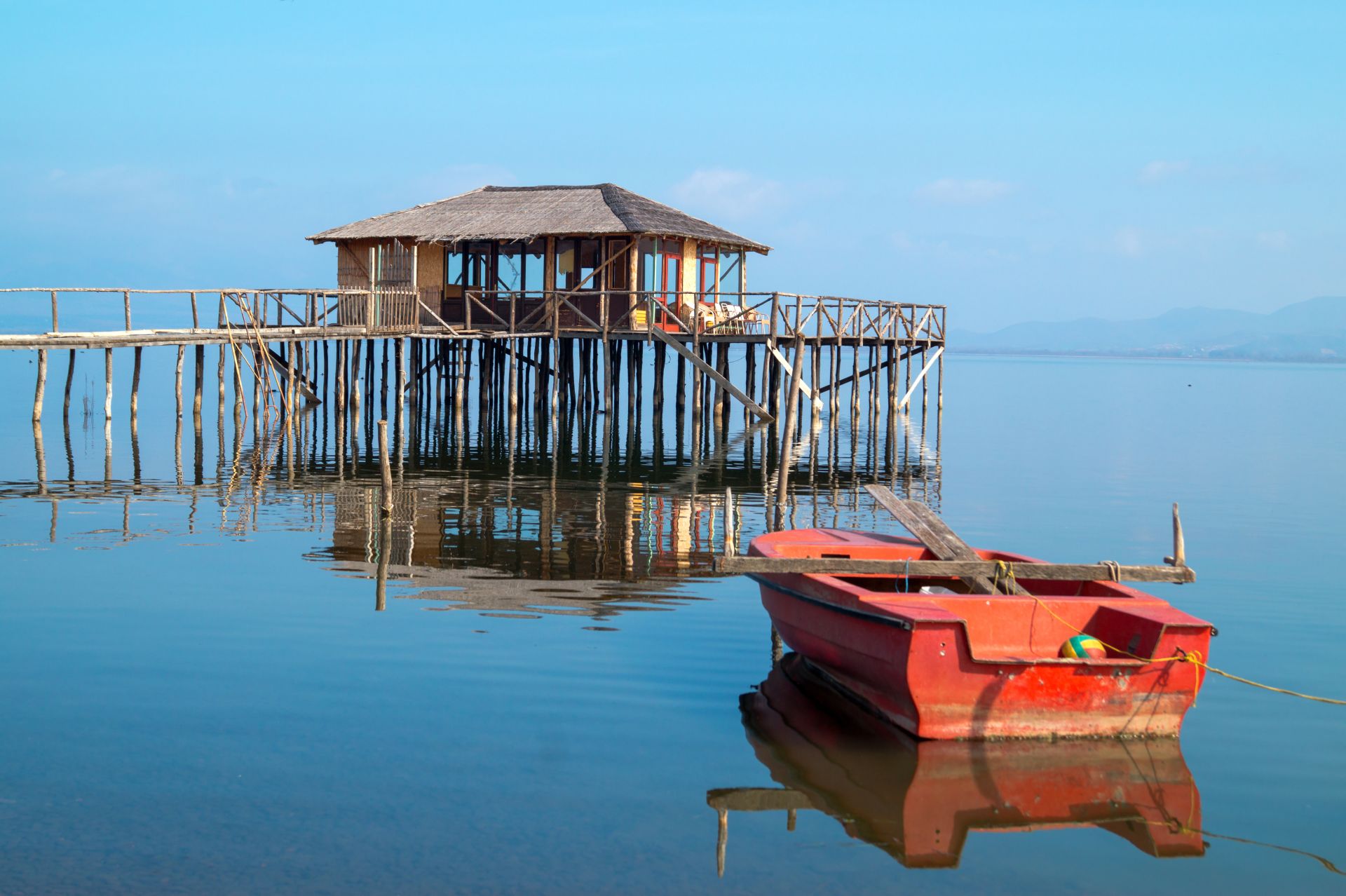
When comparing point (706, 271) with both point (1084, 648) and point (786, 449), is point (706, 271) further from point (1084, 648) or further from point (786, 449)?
point (1084, 648)

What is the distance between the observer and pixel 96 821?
7.03m

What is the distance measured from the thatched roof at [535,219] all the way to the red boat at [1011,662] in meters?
21.2

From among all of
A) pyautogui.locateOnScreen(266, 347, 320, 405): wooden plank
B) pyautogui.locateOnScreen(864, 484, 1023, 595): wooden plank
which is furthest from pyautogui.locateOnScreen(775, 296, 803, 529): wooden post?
pyautogui.locateOnScreen(266, 347, 320, 405): wooden plank

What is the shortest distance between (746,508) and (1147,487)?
9939 mm

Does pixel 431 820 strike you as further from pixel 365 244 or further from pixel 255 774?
pixel 365 244

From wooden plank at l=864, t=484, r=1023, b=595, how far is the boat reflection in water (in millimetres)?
1534

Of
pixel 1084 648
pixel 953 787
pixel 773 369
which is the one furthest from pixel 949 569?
pixel 773 369

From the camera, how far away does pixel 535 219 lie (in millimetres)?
31672

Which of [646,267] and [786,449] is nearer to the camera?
[786,449]

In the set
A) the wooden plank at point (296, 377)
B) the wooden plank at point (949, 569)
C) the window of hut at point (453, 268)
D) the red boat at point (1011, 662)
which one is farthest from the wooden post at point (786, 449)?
the wooden plank at point (296, 377)

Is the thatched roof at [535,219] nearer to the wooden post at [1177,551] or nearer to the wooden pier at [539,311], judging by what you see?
the wooden pier at [539,311]

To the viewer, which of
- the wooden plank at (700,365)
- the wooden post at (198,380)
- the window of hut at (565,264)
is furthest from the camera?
the window of hut at (565,264)

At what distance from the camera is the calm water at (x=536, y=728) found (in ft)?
22.5

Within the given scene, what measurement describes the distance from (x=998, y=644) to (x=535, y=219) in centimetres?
2419
